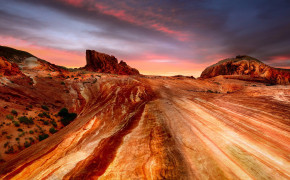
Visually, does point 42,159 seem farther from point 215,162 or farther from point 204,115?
point 204,115

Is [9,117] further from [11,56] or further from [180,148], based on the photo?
[11,56]

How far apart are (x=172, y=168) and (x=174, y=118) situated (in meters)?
3.97

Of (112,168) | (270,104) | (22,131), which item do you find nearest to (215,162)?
(112,168)

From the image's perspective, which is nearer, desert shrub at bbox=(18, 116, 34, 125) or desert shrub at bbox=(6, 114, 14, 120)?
desert shrub at bbox=(6, 114, 14, 120)

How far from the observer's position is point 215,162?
13.9 ft

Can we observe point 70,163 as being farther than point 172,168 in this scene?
Yes

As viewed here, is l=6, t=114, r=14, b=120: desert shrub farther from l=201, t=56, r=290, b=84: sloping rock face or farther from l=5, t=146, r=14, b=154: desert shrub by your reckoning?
l=201, t=56, r=290, b=84: sloping rock face

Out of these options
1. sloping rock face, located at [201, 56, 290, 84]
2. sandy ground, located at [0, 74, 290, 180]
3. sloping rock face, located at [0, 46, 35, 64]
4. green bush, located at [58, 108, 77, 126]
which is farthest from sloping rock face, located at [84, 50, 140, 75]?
sandy ground, located at [0, 74, 290, 180]

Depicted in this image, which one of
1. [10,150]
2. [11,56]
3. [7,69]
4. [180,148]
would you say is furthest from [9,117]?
[11,56]

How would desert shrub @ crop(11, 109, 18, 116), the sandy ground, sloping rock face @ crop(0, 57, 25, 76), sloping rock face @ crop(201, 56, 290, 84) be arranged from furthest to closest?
sloping rock face @ crop(201, 56, 290, 84) < sloping rock face @ crop(0, 57, 25, 76) < desert shrub @ crop(11, 109, 18, 116) < the sandy ground

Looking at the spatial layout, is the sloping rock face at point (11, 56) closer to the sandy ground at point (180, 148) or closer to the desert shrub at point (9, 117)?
the desert shrub at point (9, 117)

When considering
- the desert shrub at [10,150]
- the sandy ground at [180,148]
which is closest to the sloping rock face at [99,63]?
the desert shrub at [10,150]

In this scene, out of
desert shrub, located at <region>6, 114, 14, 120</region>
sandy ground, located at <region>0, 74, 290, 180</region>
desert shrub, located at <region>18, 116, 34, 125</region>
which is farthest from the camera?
desert shrub, located at <region>18, 116, 34, 125</region>

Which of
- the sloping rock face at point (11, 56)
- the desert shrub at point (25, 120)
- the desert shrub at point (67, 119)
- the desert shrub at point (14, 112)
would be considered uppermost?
the sloping rock face at point (11, 56)
